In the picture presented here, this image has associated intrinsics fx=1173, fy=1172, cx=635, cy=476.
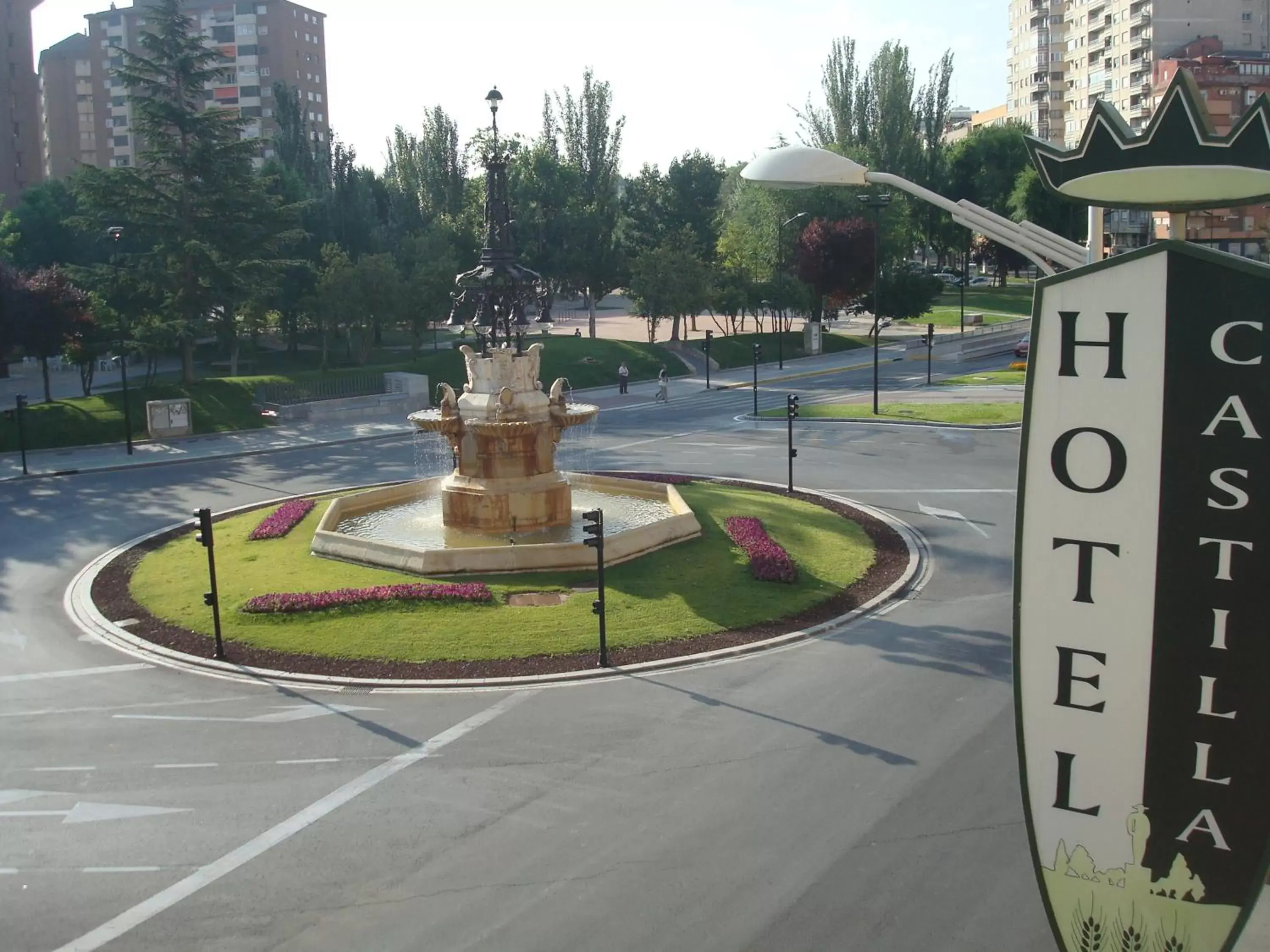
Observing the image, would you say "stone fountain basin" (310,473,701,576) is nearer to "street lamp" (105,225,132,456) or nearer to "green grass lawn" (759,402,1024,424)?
"street lamp" (105,225,132,456)

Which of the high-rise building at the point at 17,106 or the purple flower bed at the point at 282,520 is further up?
the high-rise building at the point at 17,106

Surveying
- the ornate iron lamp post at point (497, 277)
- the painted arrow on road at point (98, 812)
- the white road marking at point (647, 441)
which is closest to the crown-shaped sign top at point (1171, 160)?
the painted arrow on road at point (98, 812)

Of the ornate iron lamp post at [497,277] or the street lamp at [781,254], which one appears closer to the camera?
the ornate iron lamp post at [497,277]

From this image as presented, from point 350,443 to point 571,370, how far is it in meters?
17.9

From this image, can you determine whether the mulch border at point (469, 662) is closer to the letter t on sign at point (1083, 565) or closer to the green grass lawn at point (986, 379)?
the letter t on sign at point (1083, 565)

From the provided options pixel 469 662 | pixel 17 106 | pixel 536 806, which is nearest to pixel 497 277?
pixel 469 662

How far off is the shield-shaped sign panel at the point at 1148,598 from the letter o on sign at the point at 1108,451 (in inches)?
0.5

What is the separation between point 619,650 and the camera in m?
17.9

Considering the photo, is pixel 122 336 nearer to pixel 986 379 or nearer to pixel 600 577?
pixel 600 577

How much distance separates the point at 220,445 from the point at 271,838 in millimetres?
31118

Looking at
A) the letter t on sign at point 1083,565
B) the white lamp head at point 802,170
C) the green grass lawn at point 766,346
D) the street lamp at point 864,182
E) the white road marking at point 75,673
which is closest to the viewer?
the letter t on sign at point 1083,565

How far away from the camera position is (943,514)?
88.8 feet

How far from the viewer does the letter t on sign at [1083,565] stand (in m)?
7.12

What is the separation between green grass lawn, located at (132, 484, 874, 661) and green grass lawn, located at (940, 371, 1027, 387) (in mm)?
28122
